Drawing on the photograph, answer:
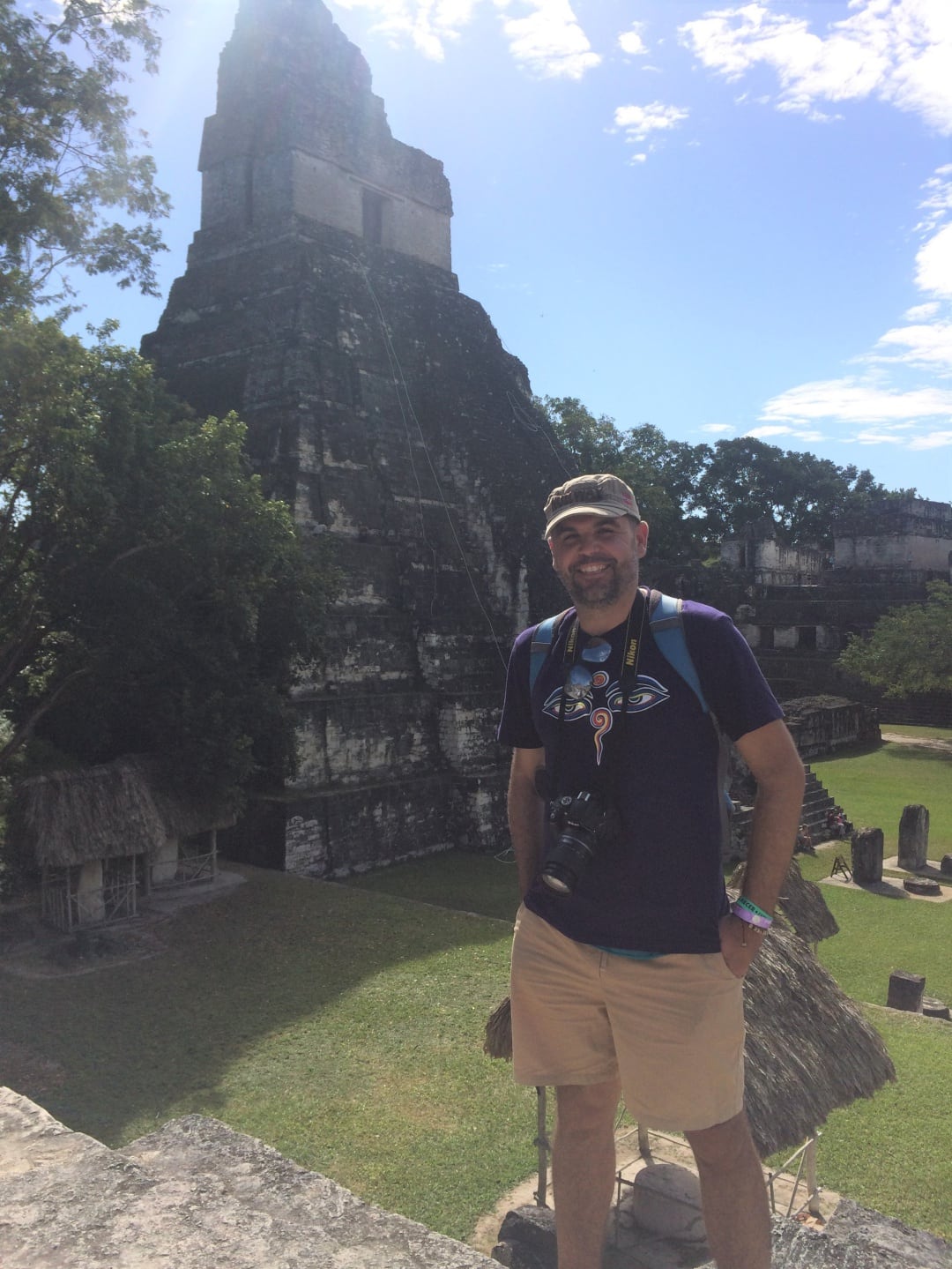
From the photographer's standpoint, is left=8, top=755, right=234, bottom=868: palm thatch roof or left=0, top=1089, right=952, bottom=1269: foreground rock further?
left=8, top=755, right=234, bottom=868: palm thatch roof

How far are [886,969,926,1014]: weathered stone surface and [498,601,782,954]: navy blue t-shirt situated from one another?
672 cm

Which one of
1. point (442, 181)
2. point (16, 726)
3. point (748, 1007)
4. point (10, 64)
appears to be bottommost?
point (748, 1007)

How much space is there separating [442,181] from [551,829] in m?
17.7

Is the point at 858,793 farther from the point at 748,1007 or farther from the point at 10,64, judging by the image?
the point at 10,64

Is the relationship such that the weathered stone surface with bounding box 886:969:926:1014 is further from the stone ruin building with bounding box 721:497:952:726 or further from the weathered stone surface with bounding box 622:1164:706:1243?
the stone ruin building with bounding box 721:497:952:726

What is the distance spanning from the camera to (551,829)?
2.34m

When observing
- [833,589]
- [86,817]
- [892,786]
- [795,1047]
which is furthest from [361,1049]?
[833,589]

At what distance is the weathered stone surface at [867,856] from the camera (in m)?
12.4

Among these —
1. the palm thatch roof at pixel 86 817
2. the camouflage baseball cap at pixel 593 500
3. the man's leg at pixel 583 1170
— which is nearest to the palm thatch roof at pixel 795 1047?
the man's leg at pixel 583 1170

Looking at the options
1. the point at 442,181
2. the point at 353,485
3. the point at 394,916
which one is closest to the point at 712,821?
the point at 394,916

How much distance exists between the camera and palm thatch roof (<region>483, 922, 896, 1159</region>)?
14.0ft

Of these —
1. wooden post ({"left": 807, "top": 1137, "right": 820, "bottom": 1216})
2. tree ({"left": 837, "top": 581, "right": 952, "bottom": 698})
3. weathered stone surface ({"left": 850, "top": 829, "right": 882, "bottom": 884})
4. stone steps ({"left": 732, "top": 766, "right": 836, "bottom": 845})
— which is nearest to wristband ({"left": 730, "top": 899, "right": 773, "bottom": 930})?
wooden post ({"left": 807, "top": 1137, "right": 820, "bottom": 1216})

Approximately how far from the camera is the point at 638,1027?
227 cm

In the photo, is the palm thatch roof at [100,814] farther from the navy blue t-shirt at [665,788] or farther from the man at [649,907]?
the navy blue t-shirt at [665,788]
